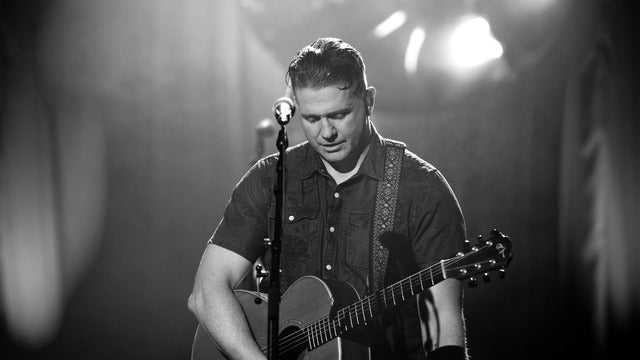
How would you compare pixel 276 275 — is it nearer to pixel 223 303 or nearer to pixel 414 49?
pixel 223 303

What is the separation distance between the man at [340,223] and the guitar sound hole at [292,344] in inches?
5.8

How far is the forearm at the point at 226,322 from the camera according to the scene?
312 centimetres

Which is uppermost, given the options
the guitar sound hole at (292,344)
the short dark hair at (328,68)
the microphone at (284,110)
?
the short dark hair at (328,68)

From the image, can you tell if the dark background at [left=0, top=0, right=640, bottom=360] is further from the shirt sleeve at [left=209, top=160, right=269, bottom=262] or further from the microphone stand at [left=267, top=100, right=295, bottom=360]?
the microphone stand at [left=267, top=100, right=295, bottom=360]

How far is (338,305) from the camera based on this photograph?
2918mm

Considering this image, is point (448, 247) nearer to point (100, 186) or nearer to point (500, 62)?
point (500, 62)

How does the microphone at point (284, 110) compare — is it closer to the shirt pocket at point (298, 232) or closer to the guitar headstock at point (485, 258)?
the shirt pocket at point (298, 232)

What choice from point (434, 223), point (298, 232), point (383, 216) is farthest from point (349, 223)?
point (434, 223)

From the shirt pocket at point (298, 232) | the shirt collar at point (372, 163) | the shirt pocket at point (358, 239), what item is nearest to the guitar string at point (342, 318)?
the shirt pocket at point (358, 239)

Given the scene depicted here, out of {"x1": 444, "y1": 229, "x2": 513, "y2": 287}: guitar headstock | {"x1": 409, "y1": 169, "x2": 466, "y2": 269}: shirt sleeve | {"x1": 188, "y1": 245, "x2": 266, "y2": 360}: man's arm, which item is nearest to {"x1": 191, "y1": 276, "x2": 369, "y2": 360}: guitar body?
{"x1": 188, "y1": 245, "x2": 266, "y2": 360}: man's arm

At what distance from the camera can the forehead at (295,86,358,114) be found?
118 inches

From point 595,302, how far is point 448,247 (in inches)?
102

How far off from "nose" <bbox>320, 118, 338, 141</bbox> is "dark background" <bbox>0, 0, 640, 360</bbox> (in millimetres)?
2334

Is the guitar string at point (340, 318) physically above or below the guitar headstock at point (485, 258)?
below
